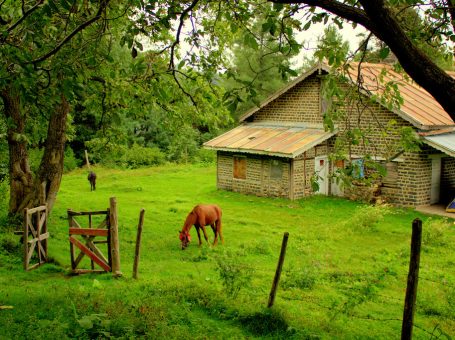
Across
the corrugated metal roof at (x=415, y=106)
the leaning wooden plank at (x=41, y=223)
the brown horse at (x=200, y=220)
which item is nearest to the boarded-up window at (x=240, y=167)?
the corrugated metal roof at (x=415, y=106)

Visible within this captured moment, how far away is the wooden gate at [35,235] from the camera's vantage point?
11.2m

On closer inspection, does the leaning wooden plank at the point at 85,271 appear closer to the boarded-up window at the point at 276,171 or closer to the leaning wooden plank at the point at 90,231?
the leaning wooden plank at the point at 90,231

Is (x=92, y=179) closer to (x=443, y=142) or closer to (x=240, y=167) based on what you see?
(x=240, y=167)

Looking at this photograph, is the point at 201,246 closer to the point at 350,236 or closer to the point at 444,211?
the point at 350,236

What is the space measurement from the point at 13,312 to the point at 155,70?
14.8 feet

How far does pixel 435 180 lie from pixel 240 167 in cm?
934

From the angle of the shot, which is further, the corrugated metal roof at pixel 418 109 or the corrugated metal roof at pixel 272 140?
the corrugated metal roof at pixel 272 140

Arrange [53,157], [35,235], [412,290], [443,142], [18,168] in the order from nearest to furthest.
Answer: [412,290], [35,235], [53,157], [18,168], [443,142]

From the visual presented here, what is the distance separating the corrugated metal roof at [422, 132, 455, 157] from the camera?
18.6 metres

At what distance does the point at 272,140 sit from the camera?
77.8 feet

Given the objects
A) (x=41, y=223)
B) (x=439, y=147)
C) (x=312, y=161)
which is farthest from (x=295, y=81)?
(x=41, y=223)

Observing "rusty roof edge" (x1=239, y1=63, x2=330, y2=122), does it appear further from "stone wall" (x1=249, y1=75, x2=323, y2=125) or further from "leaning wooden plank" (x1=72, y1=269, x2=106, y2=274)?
"leaning wooden plank" (x1=72, y1=269, x2=106, y2=274)

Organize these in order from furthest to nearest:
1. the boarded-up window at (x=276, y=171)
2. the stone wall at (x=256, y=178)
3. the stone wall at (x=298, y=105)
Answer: the stone wall at (x=298, y=105) → the boarded-up window at (x=276, y=171) → the stone wall at (x=256, y=178)

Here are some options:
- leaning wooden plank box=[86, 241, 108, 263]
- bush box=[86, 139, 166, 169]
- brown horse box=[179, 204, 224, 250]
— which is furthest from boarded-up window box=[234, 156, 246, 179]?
leaning wooden plank box=[86, 241, 108, 263]
